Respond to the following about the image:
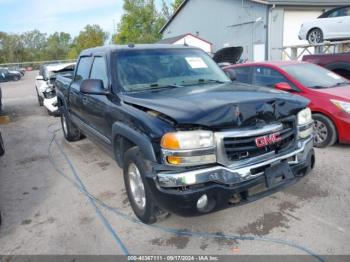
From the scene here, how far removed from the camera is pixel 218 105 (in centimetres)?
287

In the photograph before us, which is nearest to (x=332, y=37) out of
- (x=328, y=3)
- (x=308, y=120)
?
(x=328, y=3)

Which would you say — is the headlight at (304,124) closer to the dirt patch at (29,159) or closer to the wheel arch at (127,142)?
the wheel arch at (127,142)

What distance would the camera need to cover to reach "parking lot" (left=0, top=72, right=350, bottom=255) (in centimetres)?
305

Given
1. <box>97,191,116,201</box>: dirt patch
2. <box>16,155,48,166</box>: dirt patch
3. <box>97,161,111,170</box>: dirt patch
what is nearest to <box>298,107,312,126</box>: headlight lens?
<box>97,191,116,201</box>: dirt patch

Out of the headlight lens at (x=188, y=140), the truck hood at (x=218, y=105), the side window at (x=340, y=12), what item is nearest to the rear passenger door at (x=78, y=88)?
the truck hood at (x=218, y=105)

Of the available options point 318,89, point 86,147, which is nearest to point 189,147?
point 318,89

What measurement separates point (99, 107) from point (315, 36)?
468 inches

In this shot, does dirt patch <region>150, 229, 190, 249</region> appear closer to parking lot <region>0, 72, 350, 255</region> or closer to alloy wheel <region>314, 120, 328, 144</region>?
parking lot <region>0, 72, 350, 255</region>

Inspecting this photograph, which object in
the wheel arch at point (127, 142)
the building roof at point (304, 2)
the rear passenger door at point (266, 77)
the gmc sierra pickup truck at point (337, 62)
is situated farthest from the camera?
the building roof at point (304, 2)

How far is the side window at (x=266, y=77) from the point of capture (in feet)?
20.3

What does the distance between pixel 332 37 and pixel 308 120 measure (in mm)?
10785

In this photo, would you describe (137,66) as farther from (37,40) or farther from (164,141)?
(37,40)

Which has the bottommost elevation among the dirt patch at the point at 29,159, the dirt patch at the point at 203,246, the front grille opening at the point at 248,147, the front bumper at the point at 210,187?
the dirt patch at the point at 203,246

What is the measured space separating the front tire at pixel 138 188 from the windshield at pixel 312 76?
3.88 m
